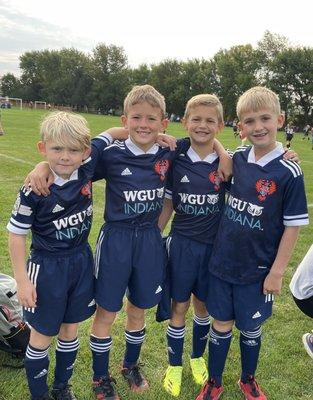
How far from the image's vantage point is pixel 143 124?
276cm

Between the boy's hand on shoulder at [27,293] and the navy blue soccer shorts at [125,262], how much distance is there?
18.1 inches

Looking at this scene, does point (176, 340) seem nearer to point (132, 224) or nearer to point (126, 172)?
point (132, 224)

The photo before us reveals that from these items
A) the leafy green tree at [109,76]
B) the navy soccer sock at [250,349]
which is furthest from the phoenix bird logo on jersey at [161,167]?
the leafy green tree at [109,76]

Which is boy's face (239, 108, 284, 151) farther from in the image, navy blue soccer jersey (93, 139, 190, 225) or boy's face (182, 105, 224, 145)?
navy blue soccer jersey (93, 139, 190, 225)

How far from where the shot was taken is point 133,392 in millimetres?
2902

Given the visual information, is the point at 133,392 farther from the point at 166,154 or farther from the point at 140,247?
the point at 166,154

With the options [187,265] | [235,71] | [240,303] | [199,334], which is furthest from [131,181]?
[235,71]

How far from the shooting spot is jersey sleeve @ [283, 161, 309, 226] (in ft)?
8.29

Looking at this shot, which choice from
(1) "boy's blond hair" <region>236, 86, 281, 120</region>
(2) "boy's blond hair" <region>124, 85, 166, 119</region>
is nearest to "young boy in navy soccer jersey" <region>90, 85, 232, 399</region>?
(2) "boy's blond hair" <region>124, 85, 166, 119</region>

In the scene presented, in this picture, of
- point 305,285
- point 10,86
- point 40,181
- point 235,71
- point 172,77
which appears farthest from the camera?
point 10,86

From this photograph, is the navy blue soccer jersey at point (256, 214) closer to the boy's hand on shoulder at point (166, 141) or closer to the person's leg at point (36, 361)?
the boy's hand on shoulder at point (166, 141)

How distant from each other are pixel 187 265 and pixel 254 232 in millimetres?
525

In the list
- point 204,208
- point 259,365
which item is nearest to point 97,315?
point 204,208

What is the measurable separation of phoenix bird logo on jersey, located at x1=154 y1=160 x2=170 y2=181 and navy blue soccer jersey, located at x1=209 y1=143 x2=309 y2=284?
0.45 m
